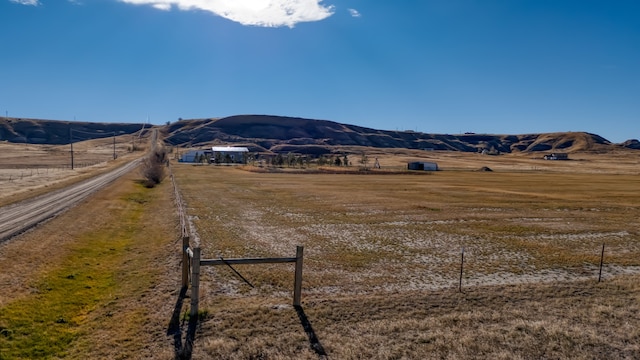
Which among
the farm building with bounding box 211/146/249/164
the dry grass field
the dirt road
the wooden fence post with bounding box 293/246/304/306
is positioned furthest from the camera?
the farm building with bounding box 211/146/249/164

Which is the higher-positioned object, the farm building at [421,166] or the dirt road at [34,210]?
the farm building at [421,166]

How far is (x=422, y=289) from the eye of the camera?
14703mm

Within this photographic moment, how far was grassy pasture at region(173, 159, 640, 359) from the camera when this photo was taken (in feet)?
33.9

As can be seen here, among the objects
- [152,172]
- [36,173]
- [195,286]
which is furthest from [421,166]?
[195,286]

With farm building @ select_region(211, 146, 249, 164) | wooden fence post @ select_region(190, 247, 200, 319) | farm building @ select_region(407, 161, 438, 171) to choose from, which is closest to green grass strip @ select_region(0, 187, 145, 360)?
wooden fence post @ select_region(190, 247, 200, 319)

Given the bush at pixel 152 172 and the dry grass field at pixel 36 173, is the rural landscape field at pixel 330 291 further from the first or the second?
the bush at pixel 152 172

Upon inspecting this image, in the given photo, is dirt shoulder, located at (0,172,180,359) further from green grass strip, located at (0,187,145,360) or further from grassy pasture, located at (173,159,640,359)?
grassy pasture, located at (173,159,640,359)

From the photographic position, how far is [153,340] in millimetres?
10422

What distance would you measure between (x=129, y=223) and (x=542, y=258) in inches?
1041

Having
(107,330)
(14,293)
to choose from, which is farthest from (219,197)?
(107,330)

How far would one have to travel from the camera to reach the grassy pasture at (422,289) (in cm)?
1033

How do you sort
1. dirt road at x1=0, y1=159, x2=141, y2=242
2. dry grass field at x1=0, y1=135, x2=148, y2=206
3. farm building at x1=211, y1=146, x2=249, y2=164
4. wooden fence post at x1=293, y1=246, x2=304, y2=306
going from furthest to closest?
farm building at x1=211, y1=146, x2=249, y2=164 → dry grass field at x1=0, y1=135, x2=148, y2=206 → dirt road at x1=0, y1=159, x2=141, y2=242 → wooden fence post at x1=293, y1=246, x2=304, y2=306

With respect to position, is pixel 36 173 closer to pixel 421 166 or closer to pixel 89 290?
pixel 89 290

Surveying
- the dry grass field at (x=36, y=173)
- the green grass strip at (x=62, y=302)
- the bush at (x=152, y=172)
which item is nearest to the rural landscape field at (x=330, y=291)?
the green grass strip at (x=62, y=302)
